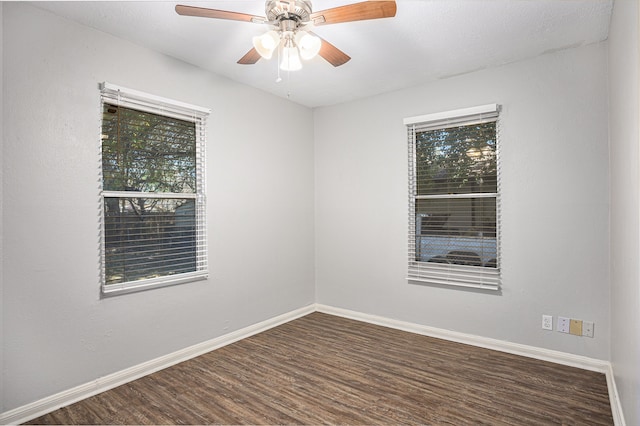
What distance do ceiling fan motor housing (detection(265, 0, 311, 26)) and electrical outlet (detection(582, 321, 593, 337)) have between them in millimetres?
2969

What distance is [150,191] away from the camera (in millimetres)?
2893

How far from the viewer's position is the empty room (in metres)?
2.22

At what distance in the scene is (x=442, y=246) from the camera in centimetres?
361

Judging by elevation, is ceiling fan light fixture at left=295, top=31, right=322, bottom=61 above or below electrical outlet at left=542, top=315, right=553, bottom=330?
above

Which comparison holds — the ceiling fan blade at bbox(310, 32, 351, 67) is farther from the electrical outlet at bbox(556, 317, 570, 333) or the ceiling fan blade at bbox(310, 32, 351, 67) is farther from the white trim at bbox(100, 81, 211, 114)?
the electrical outlet at bbox(556, 317, 570, 333)

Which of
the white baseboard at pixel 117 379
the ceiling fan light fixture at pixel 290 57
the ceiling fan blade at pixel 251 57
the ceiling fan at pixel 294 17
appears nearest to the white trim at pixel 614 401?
the ceiling fan at pixel 294 17

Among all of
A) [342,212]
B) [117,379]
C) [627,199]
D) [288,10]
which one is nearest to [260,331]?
[117,379]

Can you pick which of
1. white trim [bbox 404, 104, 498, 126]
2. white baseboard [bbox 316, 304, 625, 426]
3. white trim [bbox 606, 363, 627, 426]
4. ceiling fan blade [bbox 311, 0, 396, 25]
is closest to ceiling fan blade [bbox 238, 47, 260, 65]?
ceiling fan blade [bbox 311, 0, 396, 25]

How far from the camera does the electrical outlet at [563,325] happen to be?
2.93 m

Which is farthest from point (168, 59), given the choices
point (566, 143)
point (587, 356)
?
point (587, 356)

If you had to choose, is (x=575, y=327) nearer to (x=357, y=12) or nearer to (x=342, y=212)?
(x=342, y=212)

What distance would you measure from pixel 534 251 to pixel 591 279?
43 centimetres

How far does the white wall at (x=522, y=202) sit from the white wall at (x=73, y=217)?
4.87 ft

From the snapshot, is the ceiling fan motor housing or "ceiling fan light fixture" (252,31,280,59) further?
"ceiling fan light fixture" (252,31,280,59)
